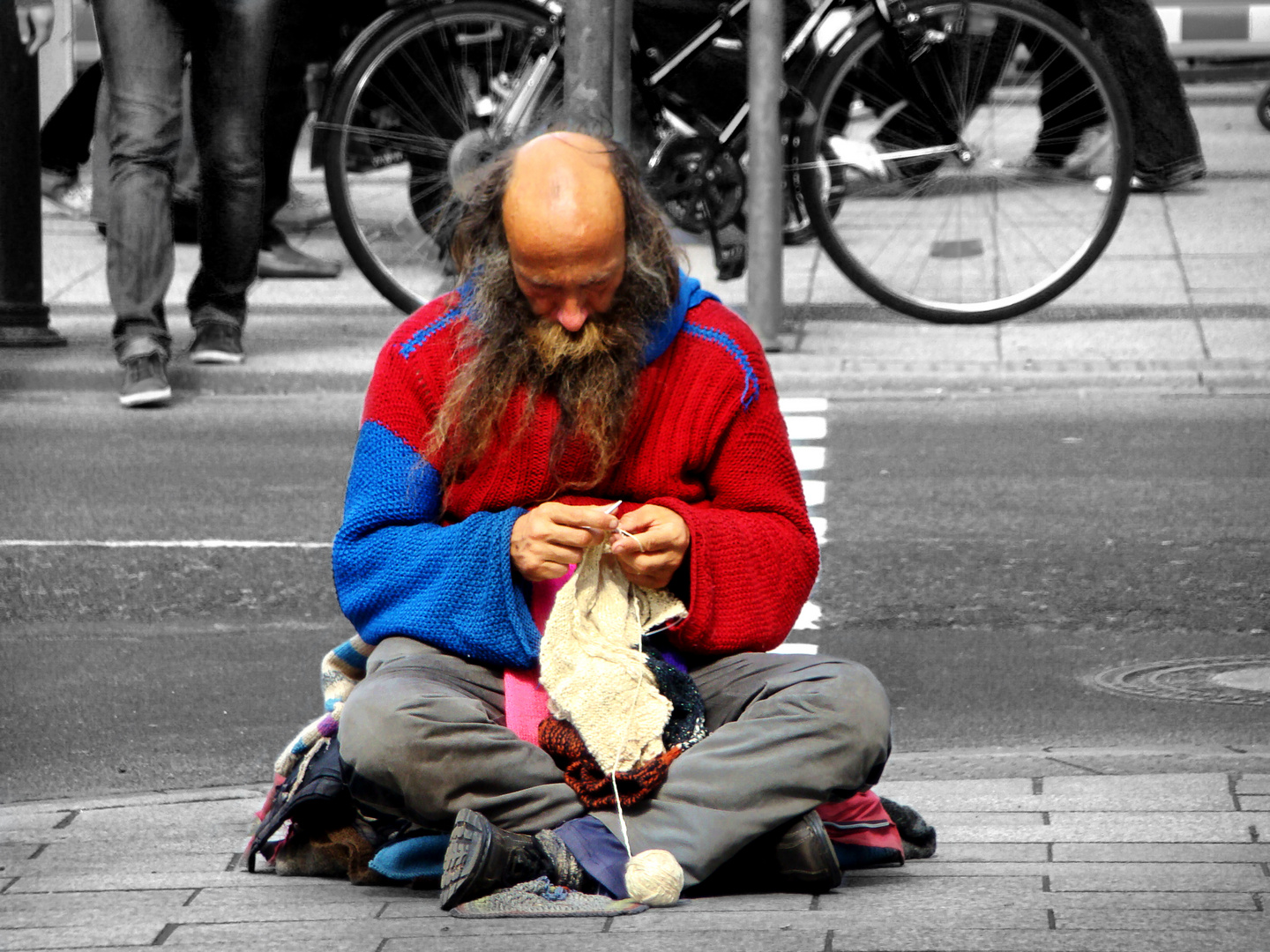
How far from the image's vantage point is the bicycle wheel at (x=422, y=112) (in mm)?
8203

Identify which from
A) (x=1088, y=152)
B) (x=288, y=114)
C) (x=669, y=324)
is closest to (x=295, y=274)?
(x=288, y=114)

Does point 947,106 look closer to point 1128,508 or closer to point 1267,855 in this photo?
point 1128,508

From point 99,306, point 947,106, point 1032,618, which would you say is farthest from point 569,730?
point 99,306

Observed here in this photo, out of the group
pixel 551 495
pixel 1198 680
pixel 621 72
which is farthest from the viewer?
pixel 1198 680

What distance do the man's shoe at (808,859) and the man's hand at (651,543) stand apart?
0.43m

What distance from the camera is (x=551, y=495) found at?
11.9 feet

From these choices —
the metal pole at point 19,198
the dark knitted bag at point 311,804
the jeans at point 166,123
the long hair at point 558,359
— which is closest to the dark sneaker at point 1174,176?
the jeans at point 166,123

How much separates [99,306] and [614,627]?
6.04 metres

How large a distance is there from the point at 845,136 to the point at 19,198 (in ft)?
9.78

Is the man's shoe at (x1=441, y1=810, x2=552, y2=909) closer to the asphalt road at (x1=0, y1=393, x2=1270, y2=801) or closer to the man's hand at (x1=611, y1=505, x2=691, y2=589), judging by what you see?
the man's hand at (x1=611, y1=505, x2=691, y2=589)

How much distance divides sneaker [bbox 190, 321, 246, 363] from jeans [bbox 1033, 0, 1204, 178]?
3.00 metres

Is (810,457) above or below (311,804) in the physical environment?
below

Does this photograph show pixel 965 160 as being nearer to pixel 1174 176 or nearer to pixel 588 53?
pixel 1174 176

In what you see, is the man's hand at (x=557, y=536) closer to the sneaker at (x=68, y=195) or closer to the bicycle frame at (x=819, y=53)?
the bicycle frame at (x=819, y=53)
